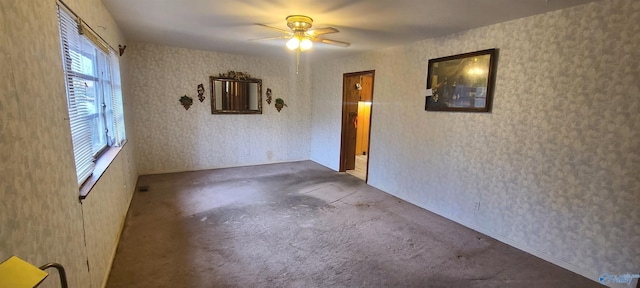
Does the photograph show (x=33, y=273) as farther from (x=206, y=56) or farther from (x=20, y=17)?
(x=206, y=56)

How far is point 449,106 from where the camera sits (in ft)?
10.7

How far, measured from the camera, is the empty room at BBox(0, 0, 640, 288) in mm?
1317

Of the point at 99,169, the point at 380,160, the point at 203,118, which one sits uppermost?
the point at 203,118

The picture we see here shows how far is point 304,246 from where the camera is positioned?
264 centimetres

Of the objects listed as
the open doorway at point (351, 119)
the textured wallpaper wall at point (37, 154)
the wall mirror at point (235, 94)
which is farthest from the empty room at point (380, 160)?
the wall mirror at point (235, 94)

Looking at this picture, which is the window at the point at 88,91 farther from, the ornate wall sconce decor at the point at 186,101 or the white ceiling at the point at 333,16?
the ornate wall sconce decor at the point at 186,101

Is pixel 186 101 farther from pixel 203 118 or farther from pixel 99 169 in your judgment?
pixel 99 169

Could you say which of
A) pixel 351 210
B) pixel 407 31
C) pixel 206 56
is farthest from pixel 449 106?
pixel 206 56

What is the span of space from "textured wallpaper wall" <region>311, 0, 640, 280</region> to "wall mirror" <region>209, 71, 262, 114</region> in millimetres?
3023

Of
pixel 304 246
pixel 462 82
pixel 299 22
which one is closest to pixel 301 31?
pixel 299 22

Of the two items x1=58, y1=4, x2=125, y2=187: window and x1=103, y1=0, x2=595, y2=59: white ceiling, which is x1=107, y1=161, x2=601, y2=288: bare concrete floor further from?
x1=103, y1=0, x2=595, y2=59: white ceiling

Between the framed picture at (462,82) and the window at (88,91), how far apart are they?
3.31 meters

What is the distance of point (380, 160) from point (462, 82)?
1.68 metres

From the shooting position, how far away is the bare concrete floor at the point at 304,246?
219cm
